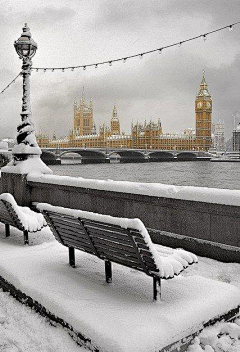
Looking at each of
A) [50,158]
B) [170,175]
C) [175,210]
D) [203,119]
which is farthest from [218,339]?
[203,119]

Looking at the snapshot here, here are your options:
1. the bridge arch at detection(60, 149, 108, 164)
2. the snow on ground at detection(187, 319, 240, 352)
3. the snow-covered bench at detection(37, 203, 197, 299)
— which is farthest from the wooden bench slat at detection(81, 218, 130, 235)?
the bridge arch at detection(60, 149, 108, 164)

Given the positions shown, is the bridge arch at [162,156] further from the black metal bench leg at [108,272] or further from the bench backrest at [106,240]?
the black metal bench leg at [108,272]

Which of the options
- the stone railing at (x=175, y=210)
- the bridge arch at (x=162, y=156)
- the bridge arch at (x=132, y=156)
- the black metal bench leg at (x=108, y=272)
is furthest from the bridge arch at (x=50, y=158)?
the black metal bench leg at (x=108, y=272)

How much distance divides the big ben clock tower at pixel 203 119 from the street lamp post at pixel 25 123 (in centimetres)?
11077

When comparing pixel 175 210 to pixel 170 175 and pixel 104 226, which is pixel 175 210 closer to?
pixel 104 226

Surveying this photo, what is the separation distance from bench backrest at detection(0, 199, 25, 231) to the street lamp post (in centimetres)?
322

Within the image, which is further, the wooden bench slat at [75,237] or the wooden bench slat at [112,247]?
the wooden bench slat at [75,237]

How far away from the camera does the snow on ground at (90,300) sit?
2.81 m

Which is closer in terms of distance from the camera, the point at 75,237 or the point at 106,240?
the point at 106,240

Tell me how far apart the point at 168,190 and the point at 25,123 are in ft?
16.0

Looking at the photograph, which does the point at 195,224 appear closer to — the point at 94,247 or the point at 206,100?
the point at 94,247

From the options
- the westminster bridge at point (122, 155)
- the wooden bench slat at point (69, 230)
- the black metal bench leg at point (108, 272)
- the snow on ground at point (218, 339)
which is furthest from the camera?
the westminster bridge at point (122, 155)

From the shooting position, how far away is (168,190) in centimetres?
552

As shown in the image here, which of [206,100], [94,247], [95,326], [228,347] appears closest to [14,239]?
[94,247]
